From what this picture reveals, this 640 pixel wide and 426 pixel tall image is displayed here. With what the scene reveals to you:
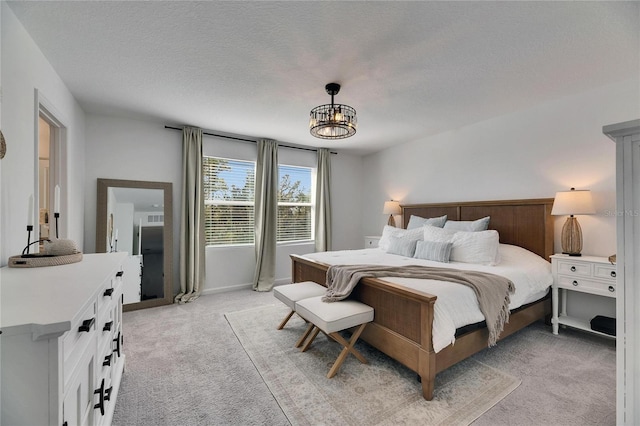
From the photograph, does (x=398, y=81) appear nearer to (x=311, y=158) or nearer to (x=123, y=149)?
(x=311, y=158)

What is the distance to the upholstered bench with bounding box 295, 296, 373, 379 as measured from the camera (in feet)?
6.54

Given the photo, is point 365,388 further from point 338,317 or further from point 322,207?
point 322,207

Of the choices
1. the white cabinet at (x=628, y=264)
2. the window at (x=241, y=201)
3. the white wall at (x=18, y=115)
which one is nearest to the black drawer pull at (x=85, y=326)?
the white wall at (x=18, y=115)

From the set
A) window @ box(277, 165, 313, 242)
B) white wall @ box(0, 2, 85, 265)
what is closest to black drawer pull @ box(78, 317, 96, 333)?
white wall @ box(0, 2, 85, 265)

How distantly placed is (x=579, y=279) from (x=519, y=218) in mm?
890

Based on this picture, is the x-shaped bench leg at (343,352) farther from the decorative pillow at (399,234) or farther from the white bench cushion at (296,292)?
the decorative pillow at (399,234)

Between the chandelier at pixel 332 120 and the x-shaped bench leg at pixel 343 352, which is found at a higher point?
the chandelier at pixel 332 120

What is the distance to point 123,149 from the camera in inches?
142

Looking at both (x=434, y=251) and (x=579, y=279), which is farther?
(x=434, y=251)

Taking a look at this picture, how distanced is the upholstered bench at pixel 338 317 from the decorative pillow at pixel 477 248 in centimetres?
143

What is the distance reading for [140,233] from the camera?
11.9 ft

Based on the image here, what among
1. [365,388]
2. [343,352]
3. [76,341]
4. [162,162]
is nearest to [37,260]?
[76,341]

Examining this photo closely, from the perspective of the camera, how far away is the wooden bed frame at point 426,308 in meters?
1.82

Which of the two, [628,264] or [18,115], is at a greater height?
[18,115]
